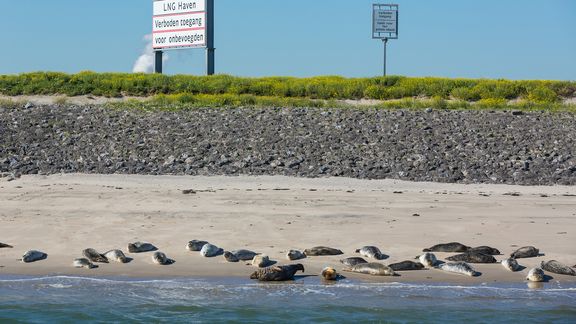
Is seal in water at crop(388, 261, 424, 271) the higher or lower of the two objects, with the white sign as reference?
lower

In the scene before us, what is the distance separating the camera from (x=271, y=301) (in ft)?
27.5

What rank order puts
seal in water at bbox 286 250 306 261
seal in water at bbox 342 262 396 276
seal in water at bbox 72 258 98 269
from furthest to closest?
1. seal in water at bbox 286 250 306 261
2. seal in water at bbox 72 258 98 269
3. seal in water at bbox 342 262 396 276

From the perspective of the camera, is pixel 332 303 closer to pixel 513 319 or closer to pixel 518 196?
pixel 513 319

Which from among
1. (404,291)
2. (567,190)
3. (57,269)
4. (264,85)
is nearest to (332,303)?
(404,291)

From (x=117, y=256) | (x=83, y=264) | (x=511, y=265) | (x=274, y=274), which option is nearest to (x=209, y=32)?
(x=117, y=256)

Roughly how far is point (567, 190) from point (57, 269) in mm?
8446

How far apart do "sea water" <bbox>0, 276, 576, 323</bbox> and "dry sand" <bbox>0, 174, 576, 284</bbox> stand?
0.30 m

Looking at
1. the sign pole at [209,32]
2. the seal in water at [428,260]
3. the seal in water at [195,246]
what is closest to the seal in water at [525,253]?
the seal in water at [428,260]

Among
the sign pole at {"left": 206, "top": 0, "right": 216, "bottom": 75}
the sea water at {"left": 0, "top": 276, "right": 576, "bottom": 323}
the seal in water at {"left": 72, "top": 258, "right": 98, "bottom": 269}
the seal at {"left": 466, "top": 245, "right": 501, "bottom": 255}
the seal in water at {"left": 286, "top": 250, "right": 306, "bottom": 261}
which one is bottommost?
the sea water at {"left": 0, "top": 276, "right": 576, "bottom": 323}

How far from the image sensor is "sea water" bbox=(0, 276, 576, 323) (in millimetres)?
8039

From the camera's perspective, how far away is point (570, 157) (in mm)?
16516

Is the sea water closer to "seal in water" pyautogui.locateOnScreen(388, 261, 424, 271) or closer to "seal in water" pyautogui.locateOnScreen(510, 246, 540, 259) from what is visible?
"seal in water" pyautogui.locateOnScreen(388, 261, 424, 271)

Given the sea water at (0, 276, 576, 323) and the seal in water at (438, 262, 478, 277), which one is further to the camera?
the seal in water at (438, 262, 478, 277)

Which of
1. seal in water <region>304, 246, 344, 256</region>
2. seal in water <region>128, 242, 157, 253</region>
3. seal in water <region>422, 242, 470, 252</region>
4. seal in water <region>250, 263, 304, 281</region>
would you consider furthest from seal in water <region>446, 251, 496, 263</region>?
seal in water <region>128, 242, 157, 253</region>
